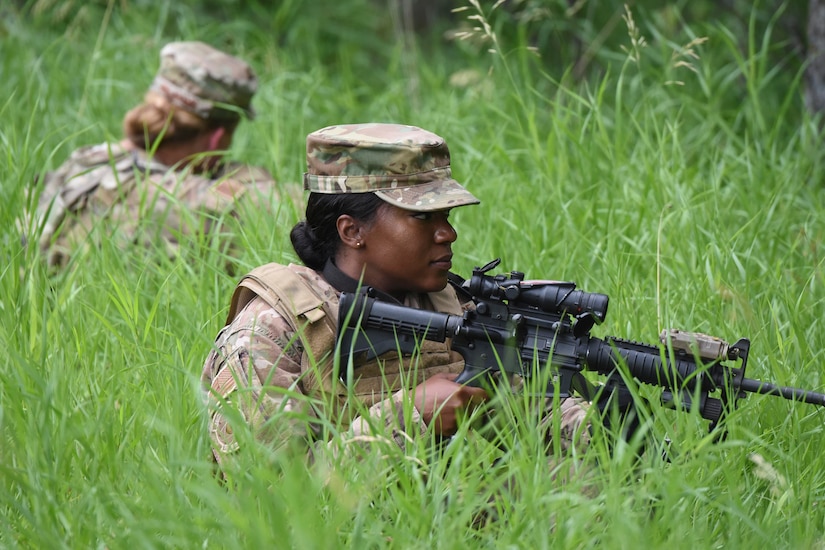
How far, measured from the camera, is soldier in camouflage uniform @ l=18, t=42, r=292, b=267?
4527 mm

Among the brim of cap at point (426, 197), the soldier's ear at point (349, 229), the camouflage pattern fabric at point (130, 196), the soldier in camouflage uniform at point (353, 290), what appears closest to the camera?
the soldier in camouflage uniform at point (353, 290)

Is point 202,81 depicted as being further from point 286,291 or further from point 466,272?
point 286,291

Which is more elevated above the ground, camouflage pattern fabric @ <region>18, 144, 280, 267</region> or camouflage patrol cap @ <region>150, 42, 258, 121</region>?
camouflage patrol cap @ <region>150, 42, 258, 121</region>

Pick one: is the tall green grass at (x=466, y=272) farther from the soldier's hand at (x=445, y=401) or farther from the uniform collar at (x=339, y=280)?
the uniform collar at (x=339, y=280)

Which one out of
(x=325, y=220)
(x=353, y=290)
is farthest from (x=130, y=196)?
(x=353, y=290)

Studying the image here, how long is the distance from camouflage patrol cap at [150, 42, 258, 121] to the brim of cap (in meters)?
2.39

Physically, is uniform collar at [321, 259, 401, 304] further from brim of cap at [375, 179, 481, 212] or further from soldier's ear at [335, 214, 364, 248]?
brim of cap at [375, 179, 481, 212]

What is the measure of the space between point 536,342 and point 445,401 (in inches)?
10.6

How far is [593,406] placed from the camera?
2537 millimetres

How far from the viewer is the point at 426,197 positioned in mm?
2799

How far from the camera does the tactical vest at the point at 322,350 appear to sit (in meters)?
2.75

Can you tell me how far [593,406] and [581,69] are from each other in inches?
155

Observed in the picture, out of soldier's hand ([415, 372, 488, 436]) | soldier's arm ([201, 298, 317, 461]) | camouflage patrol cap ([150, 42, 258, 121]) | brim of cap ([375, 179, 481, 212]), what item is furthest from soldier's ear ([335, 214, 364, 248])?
camouflage patrol cap ([150, 42, 258, 121])

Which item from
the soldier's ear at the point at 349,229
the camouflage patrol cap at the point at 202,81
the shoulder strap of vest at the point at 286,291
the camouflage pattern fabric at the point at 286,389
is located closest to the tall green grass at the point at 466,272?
the camouflage pattern fabric at the point at 286,389
